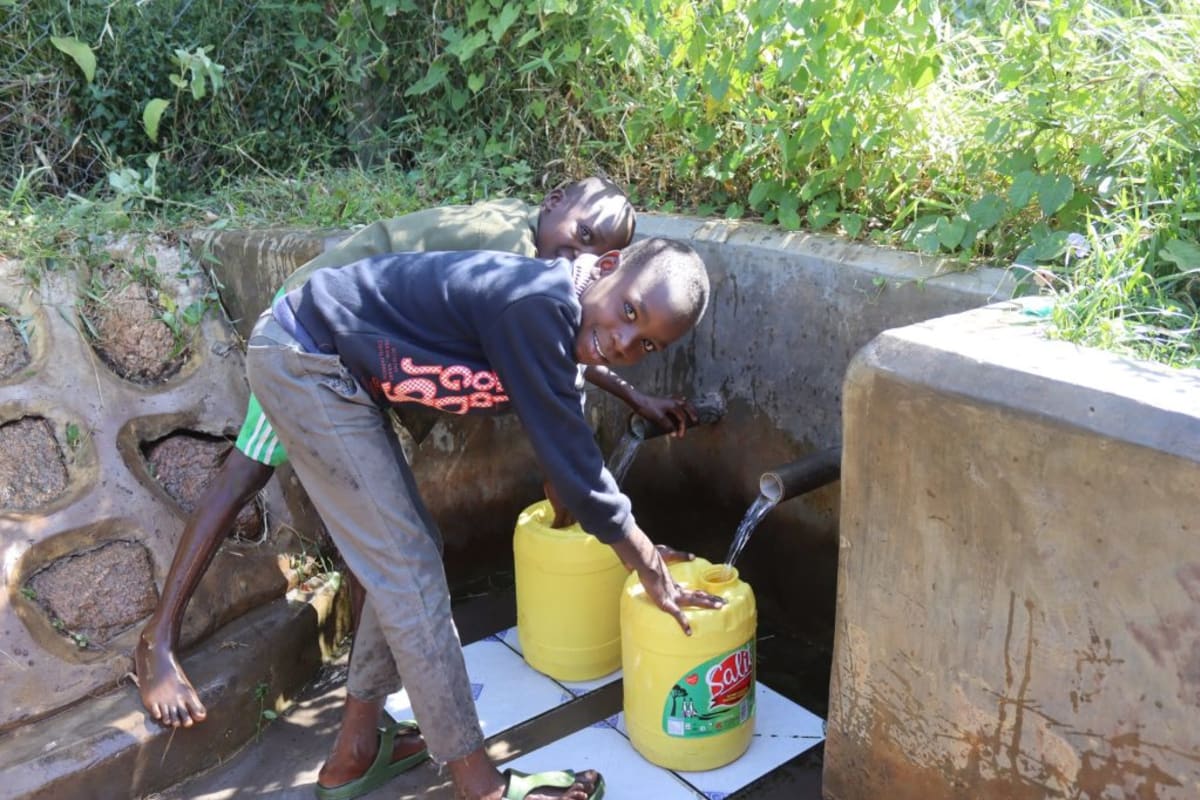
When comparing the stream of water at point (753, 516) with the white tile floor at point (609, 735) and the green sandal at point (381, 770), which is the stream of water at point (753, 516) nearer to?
the white tile floor at point (609, 735)

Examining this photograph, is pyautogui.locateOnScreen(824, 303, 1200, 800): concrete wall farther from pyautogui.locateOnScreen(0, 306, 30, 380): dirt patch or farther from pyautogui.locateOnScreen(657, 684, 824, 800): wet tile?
pyautogui.locateOnScreen(0, 306, 30, 380): dirt patch

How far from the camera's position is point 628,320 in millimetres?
2156

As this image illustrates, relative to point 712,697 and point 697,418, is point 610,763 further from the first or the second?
point 697,418

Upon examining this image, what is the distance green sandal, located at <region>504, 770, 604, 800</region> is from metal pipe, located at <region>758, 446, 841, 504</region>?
2.77 ft

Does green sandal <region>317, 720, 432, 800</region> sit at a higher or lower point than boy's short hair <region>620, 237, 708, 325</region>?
lower

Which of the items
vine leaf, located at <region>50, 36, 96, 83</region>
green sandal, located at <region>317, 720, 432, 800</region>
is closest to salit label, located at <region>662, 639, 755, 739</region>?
green sandal, located at <region>317, 720, 432, 800</region>

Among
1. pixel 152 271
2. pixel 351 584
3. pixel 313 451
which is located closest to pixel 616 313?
pixel 313 451

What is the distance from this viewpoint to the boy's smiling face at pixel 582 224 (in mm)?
2967

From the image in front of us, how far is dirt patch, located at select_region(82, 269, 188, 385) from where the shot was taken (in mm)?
3404

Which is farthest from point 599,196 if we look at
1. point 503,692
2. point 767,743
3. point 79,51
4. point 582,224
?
point 79,51

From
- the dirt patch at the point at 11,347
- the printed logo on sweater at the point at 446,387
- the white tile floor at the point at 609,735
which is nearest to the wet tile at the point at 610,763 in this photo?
the white tile floor at the point at 609,735

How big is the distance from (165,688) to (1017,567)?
6.83 ft

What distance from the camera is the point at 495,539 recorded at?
3852 mm

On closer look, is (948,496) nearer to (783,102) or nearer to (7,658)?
(783,102)
